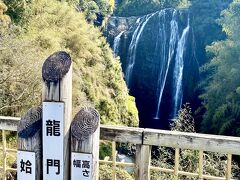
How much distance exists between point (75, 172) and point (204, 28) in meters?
21.8

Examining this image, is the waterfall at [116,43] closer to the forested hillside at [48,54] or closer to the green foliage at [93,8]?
the green foliage at [93,8]

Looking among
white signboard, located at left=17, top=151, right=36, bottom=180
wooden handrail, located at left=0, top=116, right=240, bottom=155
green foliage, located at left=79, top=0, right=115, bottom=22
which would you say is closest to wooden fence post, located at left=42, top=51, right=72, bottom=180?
white signboard, located at left=17, top=151, right=36, bottom=180

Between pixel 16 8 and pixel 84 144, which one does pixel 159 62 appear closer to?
pixel 16 8

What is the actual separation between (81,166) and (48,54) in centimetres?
1029

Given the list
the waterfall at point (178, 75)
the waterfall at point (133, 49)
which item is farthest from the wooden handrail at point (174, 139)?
the waterfall at point (133, 49)

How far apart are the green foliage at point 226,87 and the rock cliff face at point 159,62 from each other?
13.3 feet

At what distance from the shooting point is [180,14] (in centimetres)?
2359

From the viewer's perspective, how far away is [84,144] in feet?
6.88

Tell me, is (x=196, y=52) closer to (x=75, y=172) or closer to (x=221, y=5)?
(x=221, y=5)

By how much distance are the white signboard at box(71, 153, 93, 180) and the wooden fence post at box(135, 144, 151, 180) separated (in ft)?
1.15

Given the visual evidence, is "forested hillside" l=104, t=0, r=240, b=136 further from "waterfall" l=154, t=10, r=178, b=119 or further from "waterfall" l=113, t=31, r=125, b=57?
"waterfall" l=113, t=31, r=125, b=57

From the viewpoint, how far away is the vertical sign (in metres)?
2.10

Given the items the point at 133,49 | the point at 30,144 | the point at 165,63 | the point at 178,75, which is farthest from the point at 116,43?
the point at 30,144

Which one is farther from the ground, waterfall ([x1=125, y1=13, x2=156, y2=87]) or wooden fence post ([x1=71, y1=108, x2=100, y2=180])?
waterfall ([x1=125, y1=13, x2=156, y2=87])
